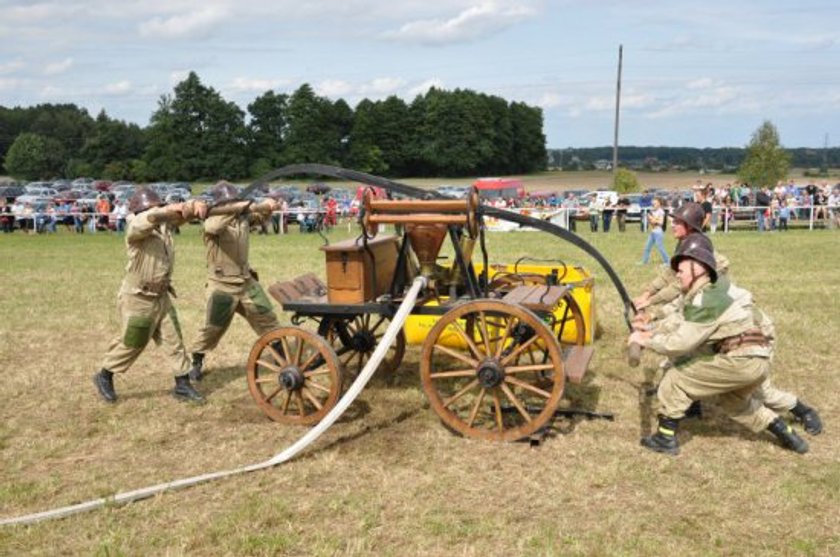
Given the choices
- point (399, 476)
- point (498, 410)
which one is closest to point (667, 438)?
point (498, 410)

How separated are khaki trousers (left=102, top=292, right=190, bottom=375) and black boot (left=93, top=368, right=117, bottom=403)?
16cm

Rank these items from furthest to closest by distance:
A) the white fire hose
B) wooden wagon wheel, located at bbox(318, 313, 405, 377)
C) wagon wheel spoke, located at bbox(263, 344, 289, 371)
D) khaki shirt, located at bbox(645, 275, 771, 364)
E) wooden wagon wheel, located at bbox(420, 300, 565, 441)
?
1. wooden wagon wheel, located at bbox(318, 313, 405, 377)
2. wagon wheel spoke, located at bbox(263, 344, 289, 371)
3. wooden wagon wheel, located at bbox(420, 300, 565, 441)
4. khaki shirt, located at bbox(645, 275, 771, 364)
5. the white fire hose

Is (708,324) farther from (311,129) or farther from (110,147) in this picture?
(110,147)

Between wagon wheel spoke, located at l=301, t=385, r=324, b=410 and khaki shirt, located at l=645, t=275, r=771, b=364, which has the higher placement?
khaki shirt, located at l=645, t=275, r=771, b=364

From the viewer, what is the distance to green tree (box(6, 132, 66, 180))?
291 feet

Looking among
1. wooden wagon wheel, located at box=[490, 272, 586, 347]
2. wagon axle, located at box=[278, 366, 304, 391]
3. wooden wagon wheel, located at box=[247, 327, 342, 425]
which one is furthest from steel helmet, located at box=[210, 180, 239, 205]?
wooden wagon wheel, located at box=[490, 272, 586, 347]

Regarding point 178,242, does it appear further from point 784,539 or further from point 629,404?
point 784,539

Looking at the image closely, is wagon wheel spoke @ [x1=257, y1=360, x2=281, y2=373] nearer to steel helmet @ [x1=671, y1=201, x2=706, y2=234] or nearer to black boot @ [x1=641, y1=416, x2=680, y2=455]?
black boot @ [x1=641, y1=416, x2=680, y2=455]

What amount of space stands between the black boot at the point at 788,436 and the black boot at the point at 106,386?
501cm

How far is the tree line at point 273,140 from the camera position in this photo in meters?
85.2

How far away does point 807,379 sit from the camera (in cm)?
715

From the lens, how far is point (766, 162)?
4456cm

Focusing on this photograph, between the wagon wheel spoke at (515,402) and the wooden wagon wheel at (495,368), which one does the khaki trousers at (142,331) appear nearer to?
the wooden wagon wheel at (495,368)

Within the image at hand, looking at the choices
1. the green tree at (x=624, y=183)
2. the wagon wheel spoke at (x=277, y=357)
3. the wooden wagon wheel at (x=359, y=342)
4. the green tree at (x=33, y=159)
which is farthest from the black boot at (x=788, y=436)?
the green tree at (x=33, y=159)
